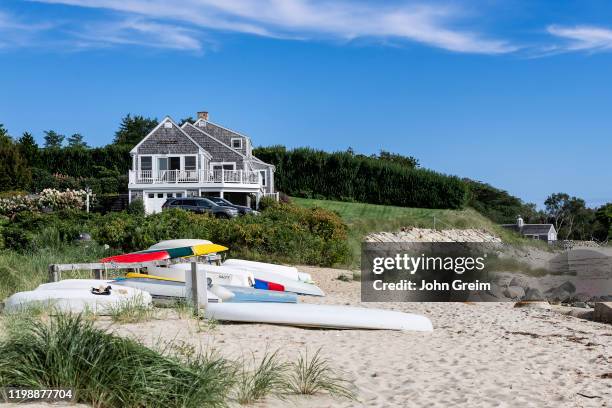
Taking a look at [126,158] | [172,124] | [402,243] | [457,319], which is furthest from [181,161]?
[457,319]

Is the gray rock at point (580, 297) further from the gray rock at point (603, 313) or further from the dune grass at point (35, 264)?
the dune grass at point (35, 264)

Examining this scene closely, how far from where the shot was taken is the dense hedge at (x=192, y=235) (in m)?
24.5

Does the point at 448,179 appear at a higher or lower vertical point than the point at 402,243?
higher

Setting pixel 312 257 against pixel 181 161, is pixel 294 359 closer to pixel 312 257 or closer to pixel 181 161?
pixel 312 257

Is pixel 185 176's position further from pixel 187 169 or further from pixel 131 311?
pixel 131 311

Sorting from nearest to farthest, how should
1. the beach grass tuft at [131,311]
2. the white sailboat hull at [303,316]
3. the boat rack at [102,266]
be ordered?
the beach grass tuft at [131,311]
the white sailboat hull at [303,316]
the boat rack at [102,266]

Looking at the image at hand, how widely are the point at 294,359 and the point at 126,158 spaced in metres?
51.1

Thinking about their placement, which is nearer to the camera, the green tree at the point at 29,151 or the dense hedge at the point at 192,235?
the dense hedge at the point at 192,235

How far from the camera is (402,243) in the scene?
132 feet

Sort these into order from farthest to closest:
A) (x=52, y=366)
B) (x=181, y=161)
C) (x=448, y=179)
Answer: (x=448, y=179), (x=181, y=161), (x=52, y=366)

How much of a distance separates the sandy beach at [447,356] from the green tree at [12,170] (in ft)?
141

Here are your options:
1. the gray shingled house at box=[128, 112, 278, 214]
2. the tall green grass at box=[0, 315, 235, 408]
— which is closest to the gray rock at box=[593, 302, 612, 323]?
the tall green grass at box=[0, 315, 235, 408]

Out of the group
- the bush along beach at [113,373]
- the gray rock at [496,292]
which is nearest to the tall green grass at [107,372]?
the bush along beach at [113,373]

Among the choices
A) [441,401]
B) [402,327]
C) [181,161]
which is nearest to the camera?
[441,401]
